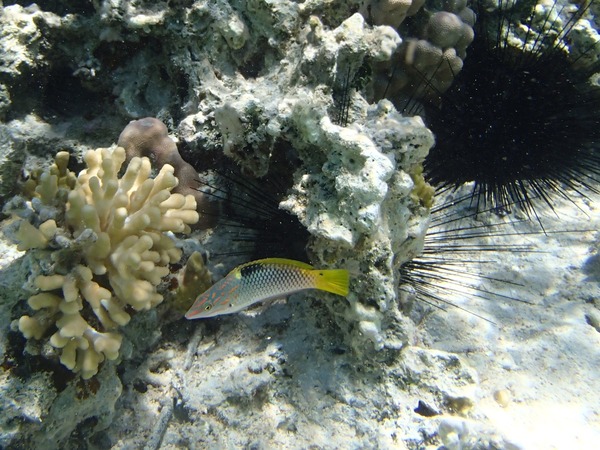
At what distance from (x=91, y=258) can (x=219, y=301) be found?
78 centimetres

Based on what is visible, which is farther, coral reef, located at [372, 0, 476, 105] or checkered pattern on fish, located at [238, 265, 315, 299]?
coral reef, located at [372, 0, 476, 105]

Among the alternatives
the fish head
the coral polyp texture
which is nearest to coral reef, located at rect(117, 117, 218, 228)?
the coral polyp texture

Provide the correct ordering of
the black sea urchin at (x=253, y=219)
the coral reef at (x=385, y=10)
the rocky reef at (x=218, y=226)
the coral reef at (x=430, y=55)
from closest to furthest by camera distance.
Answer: the rocky reef at (x=218, y=226), the black sea urchin at (x=253, y=219), the coral reef at (x=385, y=10), the coral reef at (x=430, y=55)

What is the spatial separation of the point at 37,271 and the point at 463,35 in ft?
12.6

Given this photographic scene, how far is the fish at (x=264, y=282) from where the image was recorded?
205cm

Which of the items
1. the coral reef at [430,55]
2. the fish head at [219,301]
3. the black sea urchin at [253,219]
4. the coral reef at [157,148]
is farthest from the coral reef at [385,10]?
the fish head at [219,301]

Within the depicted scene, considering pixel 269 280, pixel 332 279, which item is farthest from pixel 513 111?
pixel 269 280

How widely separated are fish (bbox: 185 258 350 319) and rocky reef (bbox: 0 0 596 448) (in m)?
0.26

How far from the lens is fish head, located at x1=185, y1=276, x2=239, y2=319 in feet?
6.73

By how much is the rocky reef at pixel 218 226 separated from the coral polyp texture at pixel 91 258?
12 millimetres

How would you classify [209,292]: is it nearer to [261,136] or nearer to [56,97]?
[261,136]

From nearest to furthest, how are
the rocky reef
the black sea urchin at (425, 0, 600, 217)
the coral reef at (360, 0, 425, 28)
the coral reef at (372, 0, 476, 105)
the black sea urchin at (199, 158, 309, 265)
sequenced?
1. the rocky reef
2. the black sea urchin at (199, 158, 309, 265)
3. the coral reef at (360, 0, 425, 28)
4. the coral reef at (372, 0, 476, 105)
5. the black sea urchin at (425, 0, 600, 217)

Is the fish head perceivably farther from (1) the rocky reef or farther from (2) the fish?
(1) the rocky reef

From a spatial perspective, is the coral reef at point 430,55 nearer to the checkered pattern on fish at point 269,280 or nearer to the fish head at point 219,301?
the checkered pattern on fish at point 269,280
